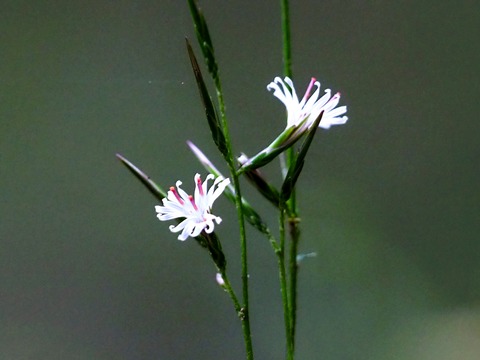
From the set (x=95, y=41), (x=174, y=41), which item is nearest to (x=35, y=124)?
(x=95, y=41)

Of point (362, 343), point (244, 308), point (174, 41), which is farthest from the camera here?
point (174, 41)

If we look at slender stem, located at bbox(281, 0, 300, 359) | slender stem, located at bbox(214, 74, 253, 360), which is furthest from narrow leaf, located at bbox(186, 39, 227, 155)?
slender stem, located at bbox(281, 0, 300, 359)

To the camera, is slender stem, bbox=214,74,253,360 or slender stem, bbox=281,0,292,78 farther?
slender stem, bbox=281,0,292,78

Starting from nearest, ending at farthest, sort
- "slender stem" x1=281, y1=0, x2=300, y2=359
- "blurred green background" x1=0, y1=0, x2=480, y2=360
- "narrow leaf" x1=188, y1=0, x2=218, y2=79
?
"narrow leaf" x1=188, y1=0, x2=218, y2=79 < "slender stem" x1=281, y1=0, x2=300, y2=359 < "blurred green background" x1=0, y1=0, x2=480, y2=360

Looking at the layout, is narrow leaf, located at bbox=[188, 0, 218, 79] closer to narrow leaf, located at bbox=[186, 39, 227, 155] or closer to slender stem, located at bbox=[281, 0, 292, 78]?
narrow leaf, located at bbox=[186, 39, 227, 155]

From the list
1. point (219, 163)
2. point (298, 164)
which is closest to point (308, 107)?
point (298, 164)

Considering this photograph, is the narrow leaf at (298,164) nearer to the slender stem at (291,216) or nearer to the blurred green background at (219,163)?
the slender stem at (291,216)

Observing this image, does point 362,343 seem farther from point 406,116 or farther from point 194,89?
point 194,89

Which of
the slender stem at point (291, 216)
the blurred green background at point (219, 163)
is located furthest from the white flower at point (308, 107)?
the blurred green background at point (219, 163)
